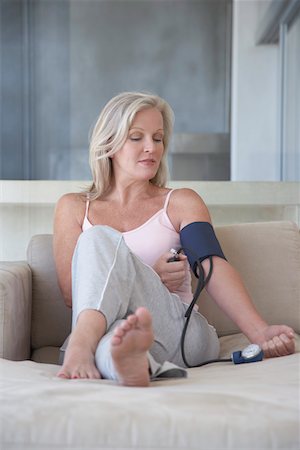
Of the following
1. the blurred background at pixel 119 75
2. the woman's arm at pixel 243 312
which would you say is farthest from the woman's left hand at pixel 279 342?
the blurred background at pixel 119 75

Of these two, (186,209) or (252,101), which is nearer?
(186,209)

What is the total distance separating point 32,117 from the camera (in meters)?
4.52

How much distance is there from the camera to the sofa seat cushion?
129 cm

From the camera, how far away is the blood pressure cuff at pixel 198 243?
202 cm

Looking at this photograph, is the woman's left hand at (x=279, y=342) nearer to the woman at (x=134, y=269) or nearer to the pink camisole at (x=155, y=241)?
the woman at (x=134, y=269)

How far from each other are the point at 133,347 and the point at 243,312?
1.69ft

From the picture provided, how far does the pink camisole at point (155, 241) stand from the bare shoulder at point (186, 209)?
0.08 feet

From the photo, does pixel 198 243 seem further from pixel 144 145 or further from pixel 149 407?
pixel 149 407

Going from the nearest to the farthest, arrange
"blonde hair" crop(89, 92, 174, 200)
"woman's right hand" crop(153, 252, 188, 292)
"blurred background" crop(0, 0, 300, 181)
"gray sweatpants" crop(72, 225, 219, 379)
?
1. "gray sweatpants" crop(72, 225, 219, 379)
2. "woman's right hand" crop(153, 252, 188, 292)
3. "blonde hair" crop(89, 92, 174, 200)
4. "blurred background" crop(0, 0, 300, 181)

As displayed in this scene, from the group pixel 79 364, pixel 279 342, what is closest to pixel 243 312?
pixel 279 342

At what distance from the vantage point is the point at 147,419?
4.30ft

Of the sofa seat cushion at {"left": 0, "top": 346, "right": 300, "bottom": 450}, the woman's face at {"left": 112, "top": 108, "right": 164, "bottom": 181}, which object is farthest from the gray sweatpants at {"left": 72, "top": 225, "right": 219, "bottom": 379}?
the woman's face at {"left": 112, "top": 108, "right": 164, "bottom": 181}

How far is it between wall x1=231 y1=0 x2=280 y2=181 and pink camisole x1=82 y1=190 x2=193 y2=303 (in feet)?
7.97

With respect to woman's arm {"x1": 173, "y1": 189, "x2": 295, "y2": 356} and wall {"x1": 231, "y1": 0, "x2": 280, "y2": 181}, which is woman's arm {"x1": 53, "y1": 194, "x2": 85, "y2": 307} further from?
wall {"x1": 231, "y1": 0, "x2": 280, "y2": 181}
